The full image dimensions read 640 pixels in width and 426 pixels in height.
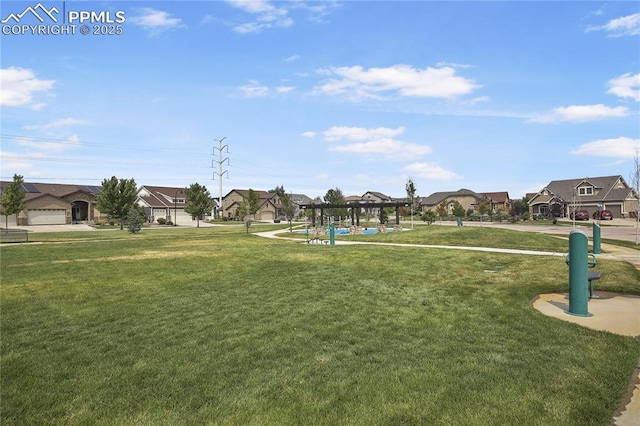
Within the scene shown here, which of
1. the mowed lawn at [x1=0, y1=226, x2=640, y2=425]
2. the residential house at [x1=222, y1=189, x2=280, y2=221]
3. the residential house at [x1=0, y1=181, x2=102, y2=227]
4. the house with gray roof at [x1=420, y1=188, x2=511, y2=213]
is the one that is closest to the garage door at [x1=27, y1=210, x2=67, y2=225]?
the residential house at [x1=0, y1=181, x2=102, y2=227]

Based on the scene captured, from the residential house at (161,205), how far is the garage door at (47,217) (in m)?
12.3

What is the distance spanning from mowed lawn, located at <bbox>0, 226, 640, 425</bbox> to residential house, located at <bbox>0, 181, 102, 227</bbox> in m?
56.0

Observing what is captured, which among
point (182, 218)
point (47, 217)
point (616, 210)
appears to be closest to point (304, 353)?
point (47, 217)

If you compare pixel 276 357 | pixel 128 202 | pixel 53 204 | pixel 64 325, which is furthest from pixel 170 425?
pixel 53 204

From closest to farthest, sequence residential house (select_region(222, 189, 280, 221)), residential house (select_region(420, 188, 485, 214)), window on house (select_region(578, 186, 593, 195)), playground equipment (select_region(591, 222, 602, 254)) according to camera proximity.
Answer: playground equipment (select_region(591, 222, 602, 254)) < window on house (select_region(578, 186, 593, 195)) < residential house (select_region(222, 189, 280, 221)) < residential house (select_region(420, 188, 485, 214))

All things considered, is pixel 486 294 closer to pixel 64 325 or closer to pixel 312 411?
pixel 312 411

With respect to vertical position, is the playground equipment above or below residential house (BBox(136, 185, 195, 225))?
below

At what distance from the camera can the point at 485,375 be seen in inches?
192

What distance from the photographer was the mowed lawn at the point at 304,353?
4133 mm

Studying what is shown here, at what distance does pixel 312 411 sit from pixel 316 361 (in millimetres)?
1364

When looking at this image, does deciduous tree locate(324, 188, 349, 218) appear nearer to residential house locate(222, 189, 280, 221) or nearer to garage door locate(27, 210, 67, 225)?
residential house locate(222, 189, 280, 221)

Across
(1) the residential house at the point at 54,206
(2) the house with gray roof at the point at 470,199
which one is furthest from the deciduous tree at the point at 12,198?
(2) the house with gray roof at the point at 470,199

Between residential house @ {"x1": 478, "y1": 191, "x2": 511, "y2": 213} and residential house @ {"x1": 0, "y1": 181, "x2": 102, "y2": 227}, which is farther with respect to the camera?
residential house @ {"x1": 478, "y1": 191, "x2": 511, "y2": 213}

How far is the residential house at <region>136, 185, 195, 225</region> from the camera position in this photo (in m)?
71.1
